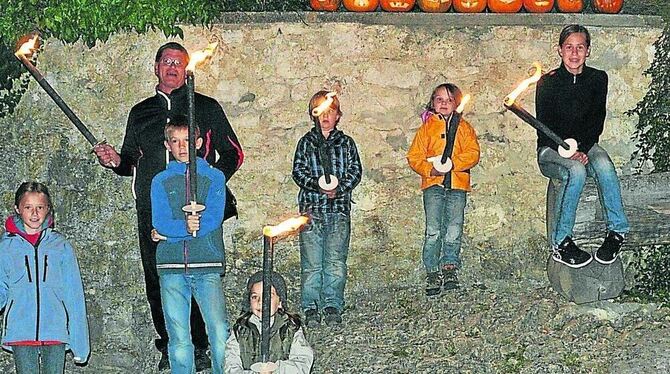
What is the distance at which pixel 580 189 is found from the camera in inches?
270

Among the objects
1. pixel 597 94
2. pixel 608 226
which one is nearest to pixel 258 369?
pixel 608 226

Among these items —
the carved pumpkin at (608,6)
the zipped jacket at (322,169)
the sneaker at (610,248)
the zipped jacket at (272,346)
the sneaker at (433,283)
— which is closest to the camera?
the zipped jacket at (272,346)

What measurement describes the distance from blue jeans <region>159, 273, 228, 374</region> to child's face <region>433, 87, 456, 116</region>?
190 centimetres

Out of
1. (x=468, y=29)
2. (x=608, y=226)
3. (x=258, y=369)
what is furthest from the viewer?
(x=468, y=29)

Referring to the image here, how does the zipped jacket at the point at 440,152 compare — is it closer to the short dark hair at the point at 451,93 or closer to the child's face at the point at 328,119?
the short dark hair at the point at 451,93

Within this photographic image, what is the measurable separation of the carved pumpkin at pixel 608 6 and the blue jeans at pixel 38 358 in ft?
13.1

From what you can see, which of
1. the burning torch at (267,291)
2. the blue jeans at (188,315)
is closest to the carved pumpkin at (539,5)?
the blue jeans at (188,315)

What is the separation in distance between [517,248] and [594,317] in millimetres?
1139

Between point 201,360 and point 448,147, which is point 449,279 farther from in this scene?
point 201,360

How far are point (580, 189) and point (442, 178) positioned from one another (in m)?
0.88

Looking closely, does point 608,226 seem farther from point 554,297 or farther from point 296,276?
point 296,276

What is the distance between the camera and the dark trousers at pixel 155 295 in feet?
22.3

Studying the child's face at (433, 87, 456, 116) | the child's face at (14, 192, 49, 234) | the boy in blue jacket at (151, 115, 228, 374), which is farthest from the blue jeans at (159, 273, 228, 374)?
the child's face at (433, 87, 456, 116)

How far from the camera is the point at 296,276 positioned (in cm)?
782
